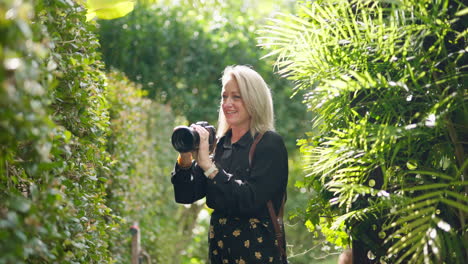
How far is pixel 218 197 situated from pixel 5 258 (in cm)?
143

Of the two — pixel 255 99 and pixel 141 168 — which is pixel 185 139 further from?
pixel 141 168

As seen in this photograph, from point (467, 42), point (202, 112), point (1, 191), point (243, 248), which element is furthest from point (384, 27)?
point (202, 112)

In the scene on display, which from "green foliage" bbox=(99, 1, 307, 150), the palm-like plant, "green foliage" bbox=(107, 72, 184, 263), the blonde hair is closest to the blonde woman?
the blonde hair

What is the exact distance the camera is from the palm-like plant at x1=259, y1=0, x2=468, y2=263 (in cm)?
180

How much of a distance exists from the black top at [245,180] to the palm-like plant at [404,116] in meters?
0.34

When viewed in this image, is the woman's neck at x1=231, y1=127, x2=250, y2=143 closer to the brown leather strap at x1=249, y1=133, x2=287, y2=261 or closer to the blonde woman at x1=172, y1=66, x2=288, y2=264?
the blonde woman at x1=172, y1=66, x2=288, y2=264

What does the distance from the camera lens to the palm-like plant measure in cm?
56

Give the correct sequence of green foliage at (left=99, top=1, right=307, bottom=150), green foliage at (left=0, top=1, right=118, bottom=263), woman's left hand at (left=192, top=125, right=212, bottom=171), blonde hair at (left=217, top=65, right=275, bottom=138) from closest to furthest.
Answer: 1. green foliage at (left=0, top=1, right=118, bottom=263)
2. woman's left hand at (left=192, top=125, right=212, bottom=171)
3. blonde hair at (left=217, top=65, right=275, bottom=138)
4. green foliage at (left=99, top=1, right=307, bottom=150)

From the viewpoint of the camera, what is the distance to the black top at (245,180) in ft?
8.19

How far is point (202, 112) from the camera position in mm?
8711

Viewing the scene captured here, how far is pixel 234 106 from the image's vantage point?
274 centimetres

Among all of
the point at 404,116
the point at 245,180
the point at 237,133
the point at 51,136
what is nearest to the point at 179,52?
the point at 237,133

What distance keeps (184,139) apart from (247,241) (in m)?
0.55

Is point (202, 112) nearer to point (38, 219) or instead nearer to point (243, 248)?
Result: point (243, 248)
